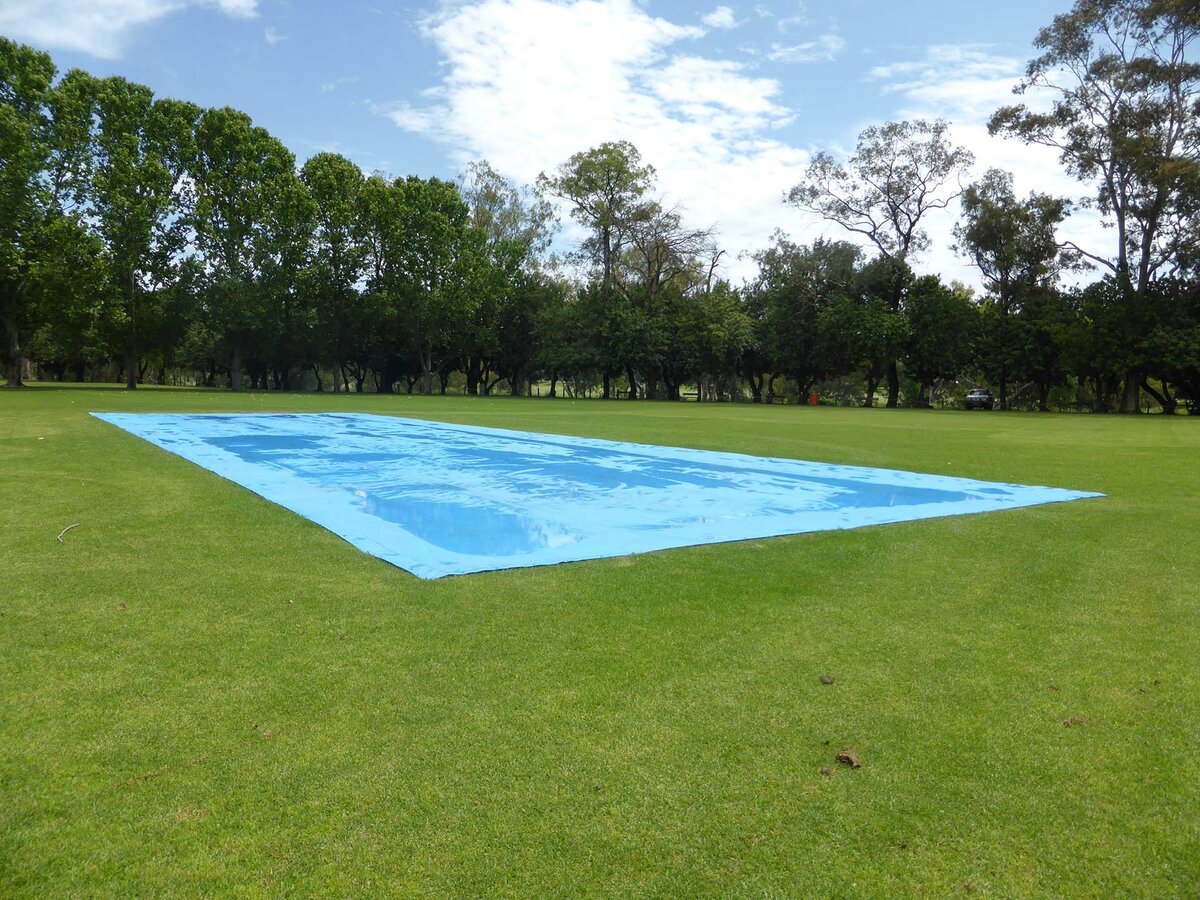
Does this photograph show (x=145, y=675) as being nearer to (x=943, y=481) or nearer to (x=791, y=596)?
(x=791, y=596)

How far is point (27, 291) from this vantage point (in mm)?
31203

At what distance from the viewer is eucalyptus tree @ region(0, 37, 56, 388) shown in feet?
92.2

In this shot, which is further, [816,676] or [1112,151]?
[1112,151]

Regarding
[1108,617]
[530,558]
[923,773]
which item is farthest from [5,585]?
[1108,617]

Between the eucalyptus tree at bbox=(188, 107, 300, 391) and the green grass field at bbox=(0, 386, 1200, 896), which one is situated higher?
the eucalyptus tree at bbox=(188, 107, 300, 391)

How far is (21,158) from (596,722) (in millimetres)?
35286

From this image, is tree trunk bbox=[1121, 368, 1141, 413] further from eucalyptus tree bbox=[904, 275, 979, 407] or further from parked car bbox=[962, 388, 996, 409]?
parked car bbox=[962, 388, 996, 409]

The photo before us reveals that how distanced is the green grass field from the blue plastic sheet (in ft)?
2.01

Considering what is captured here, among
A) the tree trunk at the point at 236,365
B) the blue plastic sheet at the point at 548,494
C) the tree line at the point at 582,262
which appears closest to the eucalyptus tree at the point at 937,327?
the tree line at the point at 582,262

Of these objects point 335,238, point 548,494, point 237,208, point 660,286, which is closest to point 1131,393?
point 660,286

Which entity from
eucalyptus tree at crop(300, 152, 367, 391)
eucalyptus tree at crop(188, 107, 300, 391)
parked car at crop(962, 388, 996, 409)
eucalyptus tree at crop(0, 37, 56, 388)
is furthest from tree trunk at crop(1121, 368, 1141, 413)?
eucalyptus tree at crop(0, 37, 56, 388)

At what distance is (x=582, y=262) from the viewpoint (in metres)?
44.6

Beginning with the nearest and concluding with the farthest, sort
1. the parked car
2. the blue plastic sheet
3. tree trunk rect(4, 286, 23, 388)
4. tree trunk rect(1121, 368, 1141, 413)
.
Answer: the blue plastic sheet
tree trunk rect(4, 286, 23, 388)
tree trunk rect(1121, 368, 1141, 413)
the parked car

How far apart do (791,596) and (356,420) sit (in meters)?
16.0
